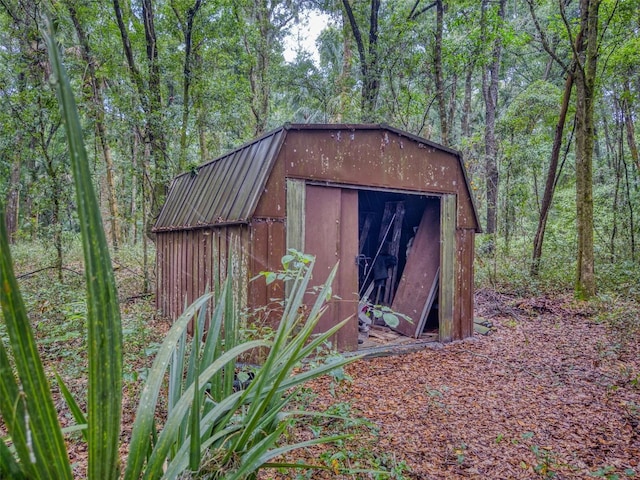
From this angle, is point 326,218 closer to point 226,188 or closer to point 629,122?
point 226,188

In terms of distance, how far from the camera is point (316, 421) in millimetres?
3174

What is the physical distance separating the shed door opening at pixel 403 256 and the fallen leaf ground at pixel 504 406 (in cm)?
85

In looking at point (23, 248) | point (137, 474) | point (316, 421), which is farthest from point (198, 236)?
point (23, 248)

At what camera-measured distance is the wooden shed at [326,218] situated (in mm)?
4309

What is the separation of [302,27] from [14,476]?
1573 cm

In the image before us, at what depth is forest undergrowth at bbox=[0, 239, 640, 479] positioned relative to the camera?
2.70m

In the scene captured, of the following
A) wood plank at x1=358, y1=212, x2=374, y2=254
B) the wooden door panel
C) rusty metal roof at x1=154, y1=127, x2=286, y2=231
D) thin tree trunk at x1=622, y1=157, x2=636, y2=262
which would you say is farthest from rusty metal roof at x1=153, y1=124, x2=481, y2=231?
thin tree trunk at x1=622, y1=157, x2=636, y2=262

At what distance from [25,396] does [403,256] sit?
23.1 ft

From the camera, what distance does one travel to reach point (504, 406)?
3609 mm

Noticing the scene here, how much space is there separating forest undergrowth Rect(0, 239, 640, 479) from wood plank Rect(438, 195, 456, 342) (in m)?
0.28

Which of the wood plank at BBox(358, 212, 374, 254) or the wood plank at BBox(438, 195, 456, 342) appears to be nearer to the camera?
the wood plank at BBox(438, 195, 456, 342)

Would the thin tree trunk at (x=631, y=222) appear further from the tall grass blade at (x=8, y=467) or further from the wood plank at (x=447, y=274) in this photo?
the tall grass blade at (x=8, y=467)

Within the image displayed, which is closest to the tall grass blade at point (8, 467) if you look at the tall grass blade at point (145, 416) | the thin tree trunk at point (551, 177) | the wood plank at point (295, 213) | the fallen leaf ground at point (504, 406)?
the tall grass blade at point (145, 416)

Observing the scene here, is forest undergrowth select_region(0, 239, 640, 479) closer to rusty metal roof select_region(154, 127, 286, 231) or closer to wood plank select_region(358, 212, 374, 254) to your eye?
rusty metal roof select_region(154, 127, 286, 231)
